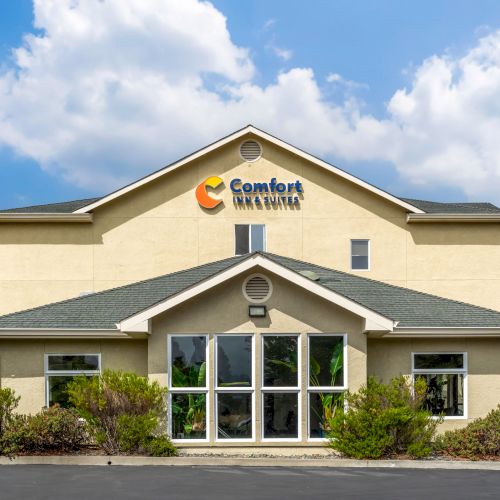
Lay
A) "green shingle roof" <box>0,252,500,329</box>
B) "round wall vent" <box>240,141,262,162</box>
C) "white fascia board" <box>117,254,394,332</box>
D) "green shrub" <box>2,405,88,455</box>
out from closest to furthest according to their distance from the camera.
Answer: "green shrub" <box>2,405,88,455</box>
"white fascia board" <box>117,254,394,332</box>
"green shingle roof" <box>0,252,500,329</box>
"round wall vent" <box>240,141,262,162</box>

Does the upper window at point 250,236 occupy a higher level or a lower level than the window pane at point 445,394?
higher

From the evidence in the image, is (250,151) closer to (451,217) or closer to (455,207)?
(451,217)

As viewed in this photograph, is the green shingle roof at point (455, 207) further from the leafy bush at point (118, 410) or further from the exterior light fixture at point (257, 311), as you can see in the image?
the leafy bush at point (118, 410)

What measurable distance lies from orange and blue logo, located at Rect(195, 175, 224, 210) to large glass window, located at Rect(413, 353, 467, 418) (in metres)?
8.77

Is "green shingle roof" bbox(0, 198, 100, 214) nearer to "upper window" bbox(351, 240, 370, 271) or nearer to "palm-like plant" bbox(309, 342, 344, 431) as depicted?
"upper window" bbox(351, 240, 370, 271)

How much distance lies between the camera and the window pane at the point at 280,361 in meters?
17.5

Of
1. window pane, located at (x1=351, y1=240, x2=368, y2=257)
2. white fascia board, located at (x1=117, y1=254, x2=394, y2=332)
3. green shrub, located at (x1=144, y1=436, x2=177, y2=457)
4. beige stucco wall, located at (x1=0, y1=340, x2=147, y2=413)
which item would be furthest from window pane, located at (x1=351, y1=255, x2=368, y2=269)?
green shrub, located at (x1=144, y1=436, x2=177, y2=457)

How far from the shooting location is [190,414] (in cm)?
1741

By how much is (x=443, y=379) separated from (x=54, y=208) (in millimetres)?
14672

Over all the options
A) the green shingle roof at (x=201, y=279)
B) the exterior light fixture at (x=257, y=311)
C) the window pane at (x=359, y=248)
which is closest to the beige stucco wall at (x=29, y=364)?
the green shingle roof at (x=201, y=279)

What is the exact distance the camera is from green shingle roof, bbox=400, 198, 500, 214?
2536cm

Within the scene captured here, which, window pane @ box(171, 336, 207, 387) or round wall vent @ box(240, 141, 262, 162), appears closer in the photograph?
window pane @ box(171, 336, 207, 387)

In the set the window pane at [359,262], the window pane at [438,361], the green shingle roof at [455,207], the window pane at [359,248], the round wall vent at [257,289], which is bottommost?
the window pane at [438,361]

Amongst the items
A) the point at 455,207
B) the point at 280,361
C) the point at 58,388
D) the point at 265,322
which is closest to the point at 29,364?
the point at 58,388
